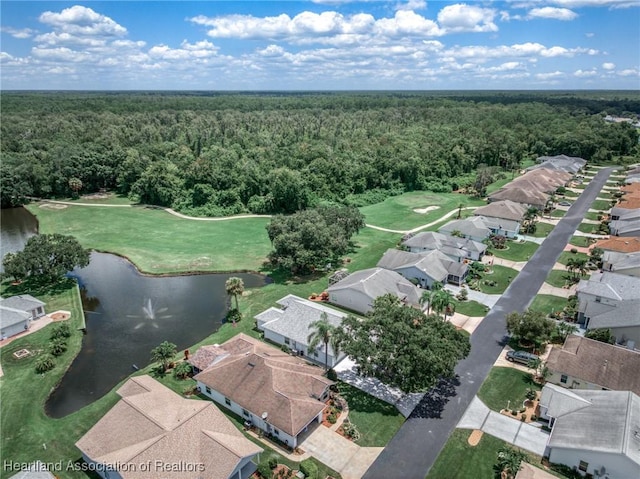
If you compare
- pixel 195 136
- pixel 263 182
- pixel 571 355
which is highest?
pixel 195 136

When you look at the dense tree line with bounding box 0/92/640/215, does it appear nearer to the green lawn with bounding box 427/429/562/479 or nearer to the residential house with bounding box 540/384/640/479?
the green lawn with bounding box 427/429/562/479

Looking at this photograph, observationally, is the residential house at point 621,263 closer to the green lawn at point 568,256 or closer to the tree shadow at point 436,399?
the green lawn at point 568,256

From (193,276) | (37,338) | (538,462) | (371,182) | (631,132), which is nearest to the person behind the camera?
(538,462)

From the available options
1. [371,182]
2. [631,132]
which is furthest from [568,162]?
[371,182]

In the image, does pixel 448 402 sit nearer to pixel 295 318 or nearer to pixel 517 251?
pixel 295 318

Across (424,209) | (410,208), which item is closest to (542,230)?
(424,209)

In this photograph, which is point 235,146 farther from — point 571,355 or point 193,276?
point 571,355

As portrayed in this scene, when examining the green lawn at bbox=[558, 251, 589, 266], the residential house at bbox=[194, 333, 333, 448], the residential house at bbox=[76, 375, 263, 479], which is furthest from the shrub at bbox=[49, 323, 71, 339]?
the green lawn at bbox=[558, 251, 589, 266]
